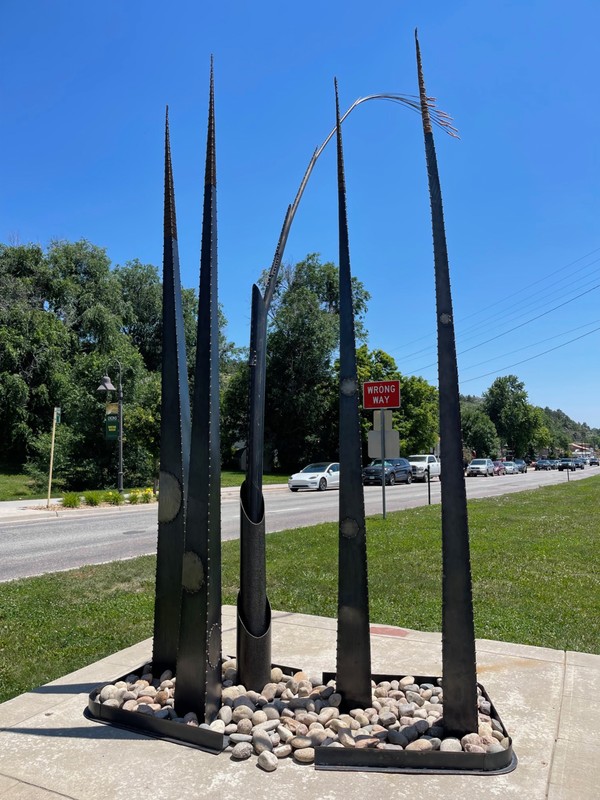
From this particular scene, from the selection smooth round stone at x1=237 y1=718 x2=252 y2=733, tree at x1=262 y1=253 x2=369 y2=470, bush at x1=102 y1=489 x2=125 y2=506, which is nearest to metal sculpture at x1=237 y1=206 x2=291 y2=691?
smooth round stone at x1=237 y1=718 x2=252 y2=733

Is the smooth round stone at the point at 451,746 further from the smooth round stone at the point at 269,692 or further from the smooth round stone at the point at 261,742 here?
the smooth round stone at the point at 269,692

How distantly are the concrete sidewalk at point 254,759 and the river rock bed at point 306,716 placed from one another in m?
0.12

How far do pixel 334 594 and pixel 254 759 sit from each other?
3.97 meters

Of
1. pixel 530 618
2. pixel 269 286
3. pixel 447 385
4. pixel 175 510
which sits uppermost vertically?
pixel 269 286

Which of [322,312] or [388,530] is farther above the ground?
[322,312]

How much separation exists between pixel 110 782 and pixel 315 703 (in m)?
1.18

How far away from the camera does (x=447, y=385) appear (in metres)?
3.25

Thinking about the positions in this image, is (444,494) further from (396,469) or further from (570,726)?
(396,469)

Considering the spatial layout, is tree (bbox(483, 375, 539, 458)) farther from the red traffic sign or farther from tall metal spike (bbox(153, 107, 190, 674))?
tall metal spike (bbox(153, 107, 190, 674))

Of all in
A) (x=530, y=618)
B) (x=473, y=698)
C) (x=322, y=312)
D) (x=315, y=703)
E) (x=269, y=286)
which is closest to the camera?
(x=473, y=698)

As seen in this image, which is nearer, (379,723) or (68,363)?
(379,723)

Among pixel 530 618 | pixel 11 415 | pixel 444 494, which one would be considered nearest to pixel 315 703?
pixel 444 494

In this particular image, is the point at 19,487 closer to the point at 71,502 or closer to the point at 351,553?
the point at 71,502

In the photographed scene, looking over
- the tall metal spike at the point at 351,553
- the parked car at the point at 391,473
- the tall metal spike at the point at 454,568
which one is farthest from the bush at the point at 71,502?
the parked car at the point at 391,473
